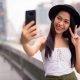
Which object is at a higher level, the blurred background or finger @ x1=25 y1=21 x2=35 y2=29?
finger @ x1=25 y1=21 x2=35 y2=29

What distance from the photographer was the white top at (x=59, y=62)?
923 millimetres

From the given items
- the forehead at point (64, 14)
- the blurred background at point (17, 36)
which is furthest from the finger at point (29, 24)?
the blurred background at point (17, 36)

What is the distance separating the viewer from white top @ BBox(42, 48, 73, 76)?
0.92m

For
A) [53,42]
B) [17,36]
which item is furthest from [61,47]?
[17,36]

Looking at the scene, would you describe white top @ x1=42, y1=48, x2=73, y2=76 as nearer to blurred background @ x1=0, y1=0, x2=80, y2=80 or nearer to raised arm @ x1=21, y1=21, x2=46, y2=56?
raised arm @ x1=21, y1=21, x2=46, y2=56

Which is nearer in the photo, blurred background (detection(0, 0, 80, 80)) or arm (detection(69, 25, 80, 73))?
arm (detection(69, 25, 80, 73))

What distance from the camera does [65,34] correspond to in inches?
37.8

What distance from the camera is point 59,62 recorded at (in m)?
0.92

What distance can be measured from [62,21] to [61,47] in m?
0.11

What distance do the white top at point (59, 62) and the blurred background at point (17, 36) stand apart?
11.3 inches

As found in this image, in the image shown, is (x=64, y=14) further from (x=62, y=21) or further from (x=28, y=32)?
(x=28, y=32)

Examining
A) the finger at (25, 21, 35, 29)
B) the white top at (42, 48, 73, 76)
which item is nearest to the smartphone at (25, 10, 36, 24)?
the finger at (25, 21, 35, 29)

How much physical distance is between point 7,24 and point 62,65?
81cm

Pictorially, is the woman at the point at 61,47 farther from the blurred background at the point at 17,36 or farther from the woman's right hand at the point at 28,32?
the blurred background at the point at 17,36
